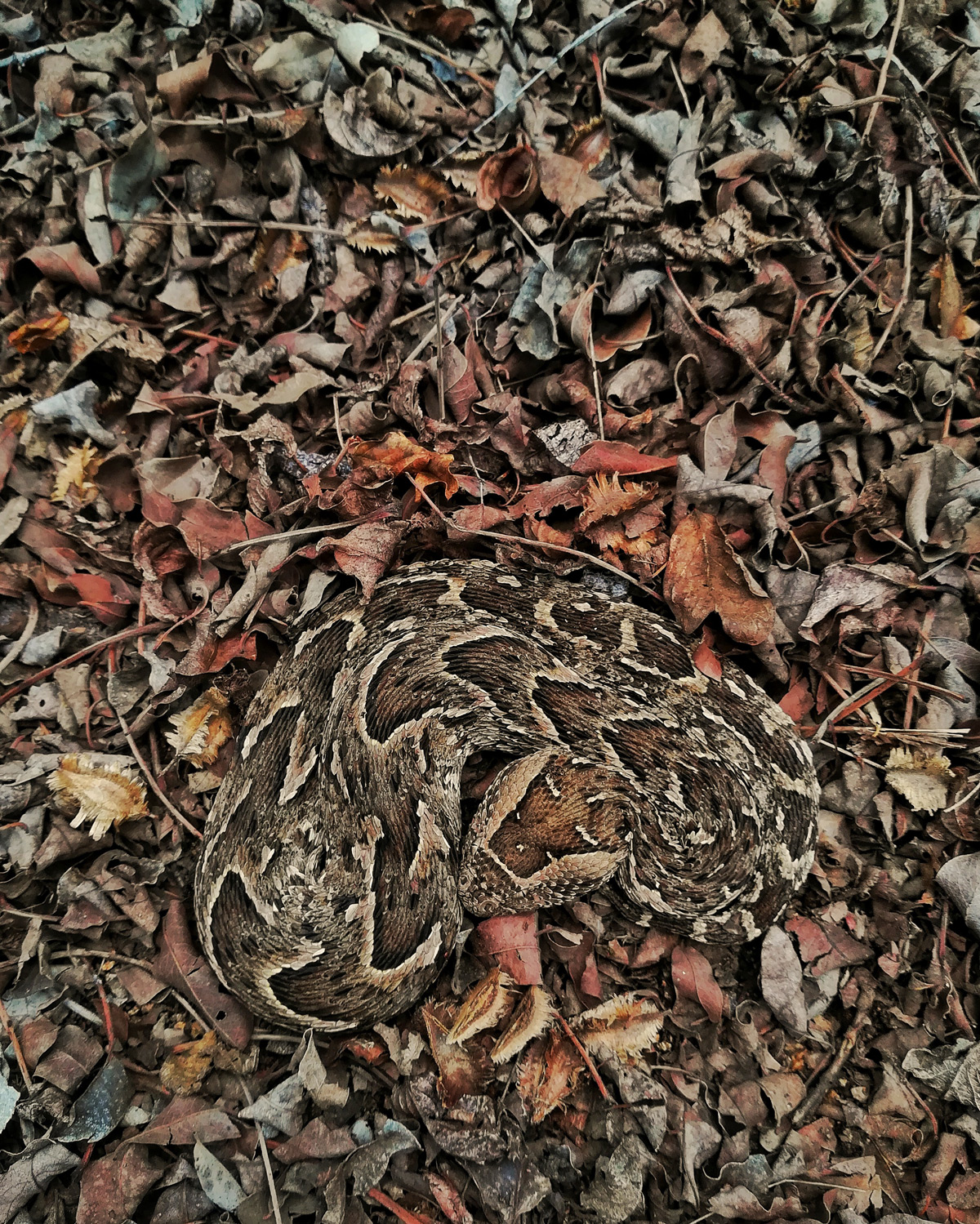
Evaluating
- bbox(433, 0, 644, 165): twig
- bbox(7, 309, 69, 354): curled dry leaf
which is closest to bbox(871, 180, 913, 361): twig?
bbox(433, 0, 644, 165): twig

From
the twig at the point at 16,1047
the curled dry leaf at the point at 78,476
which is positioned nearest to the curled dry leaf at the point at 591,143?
the curled dry leaf at the point at 78,476

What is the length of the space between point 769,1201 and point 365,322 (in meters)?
4.96

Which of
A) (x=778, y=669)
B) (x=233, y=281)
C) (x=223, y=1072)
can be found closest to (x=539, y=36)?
(x=233, y=281)

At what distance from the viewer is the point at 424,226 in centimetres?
406

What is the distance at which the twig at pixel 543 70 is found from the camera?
154 inches

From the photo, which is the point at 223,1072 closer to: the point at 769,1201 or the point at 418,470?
the point at 769,1201

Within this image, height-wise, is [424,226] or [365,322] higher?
[424,226]

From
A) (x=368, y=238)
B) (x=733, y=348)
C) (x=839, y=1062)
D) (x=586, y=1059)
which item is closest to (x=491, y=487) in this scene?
(x=733, y=348)

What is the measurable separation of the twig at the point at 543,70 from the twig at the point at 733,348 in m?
1.32

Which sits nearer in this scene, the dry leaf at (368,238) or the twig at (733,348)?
the twig at (733,348)

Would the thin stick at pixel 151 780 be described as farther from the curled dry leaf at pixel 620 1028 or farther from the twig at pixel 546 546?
the curled dry leaf at pixel 620 1028

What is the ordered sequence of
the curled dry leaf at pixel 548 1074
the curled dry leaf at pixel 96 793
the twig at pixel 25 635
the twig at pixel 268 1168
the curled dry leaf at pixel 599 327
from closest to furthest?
the twig at pixel 268 1168 < the curled dry leaf at pixel 548 1074 < the curled dry leaf at pixel 96 793 < the curled dry leaf at pixel 599 327 < the twig at pixel 25 635

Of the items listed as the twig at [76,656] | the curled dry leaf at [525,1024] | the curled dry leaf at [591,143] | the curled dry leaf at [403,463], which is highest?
the curled dry leaf at [591,143]

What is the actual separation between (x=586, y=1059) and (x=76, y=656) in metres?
3.42
